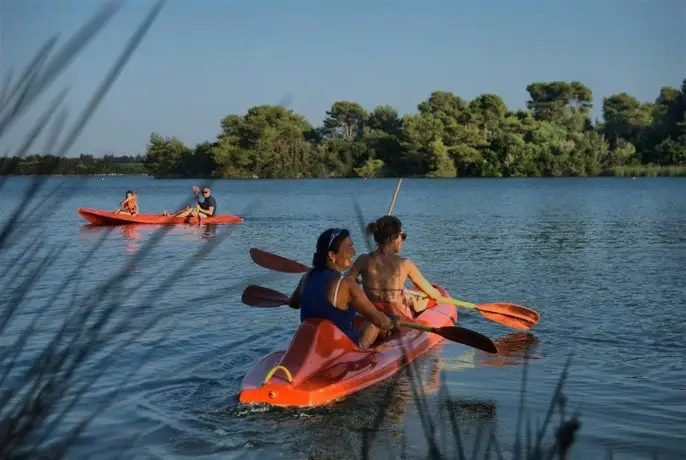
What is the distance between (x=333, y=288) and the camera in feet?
23.5

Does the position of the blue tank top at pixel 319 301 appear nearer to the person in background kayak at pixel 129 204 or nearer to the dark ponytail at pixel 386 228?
the dark ponytail at pixel 386 228

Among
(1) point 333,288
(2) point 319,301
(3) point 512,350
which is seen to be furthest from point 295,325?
(1) point 333,288

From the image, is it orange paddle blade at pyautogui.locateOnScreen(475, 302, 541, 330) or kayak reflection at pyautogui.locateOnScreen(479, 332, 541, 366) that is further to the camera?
orange paddle blade at pyautogui.locateOnScreen(475, 302, 541, 330)

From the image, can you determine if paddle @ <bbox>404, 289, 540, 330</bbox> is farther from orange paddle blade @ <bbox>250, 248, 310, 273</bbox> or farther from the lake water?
orange paddle blade @ <bbox>250, 248, 310, 273</bbox>

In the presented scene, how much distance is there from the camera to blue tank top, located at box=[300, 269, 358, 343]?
7160 millimetres

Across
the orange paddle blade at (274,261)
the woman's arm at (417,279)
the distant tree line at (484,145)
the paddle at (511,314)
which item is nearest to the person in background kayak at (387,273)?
the woman's arm at (417,279)

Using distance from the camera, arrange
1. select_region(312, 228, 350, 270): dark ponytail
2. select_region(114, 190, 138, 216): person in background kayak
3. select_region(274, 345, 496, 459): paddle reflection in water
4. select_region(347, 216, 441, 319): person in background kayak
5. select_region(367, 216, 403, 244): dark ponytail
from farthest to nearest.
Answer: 1. select_region(114, 190, 138, 216): person in background kayak
2. select_region(347, 216, 441, 319): person in background kayak
3. select_region(367, 216, 403, 244): dark ponytail
4. select_region(312, 228, 350, 270): dark ponytail
5. select_region(274, 345, 496, 459): paddle reflection in water

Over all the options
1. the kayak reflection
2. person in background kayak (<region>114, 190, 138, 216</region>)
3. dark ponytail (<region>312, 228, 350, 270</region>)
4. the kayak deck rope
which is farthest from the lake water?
person in background kayak (<region>114, 190, 138, 216</region>)

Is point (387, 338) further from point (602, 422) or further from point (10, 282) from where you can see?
point (10, 282)

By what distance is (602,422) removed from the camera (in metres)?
6.84

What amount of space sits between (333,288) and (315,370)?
2.19 ft

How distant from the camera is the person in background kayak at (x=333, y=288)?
23.4 feet

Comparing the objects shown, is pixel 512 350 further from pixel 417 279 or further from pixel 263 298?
pixel 263 298

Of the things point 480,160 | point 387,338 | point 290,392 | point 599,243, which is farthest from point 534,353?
point 480,160
